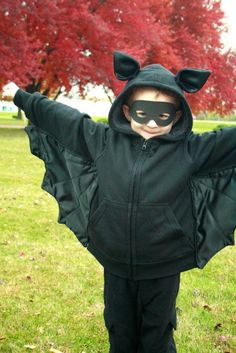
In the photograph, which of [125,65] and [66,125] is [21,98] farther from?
[125,65]

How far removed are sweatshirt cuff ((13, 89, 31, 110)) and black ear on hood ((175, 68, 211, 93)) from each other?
101 centimetres

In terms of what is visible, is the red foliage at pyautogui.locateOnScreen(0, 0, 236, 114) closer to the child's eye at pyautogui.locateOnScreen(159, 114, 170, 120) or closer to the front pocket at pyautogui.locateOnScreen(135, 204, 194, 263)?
the child's eye at pyautogui.locateOnScreen(159, 114, 170, 120)

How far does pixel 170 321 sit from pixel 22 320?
5.17ft

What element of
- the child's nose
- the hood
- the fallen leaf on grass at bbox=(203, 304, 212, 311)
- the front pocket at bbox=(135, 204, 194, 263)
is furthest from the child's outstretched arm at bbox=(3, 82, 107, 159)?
the fallen leaf on grass at bbox=(203, 304, 212, 311)

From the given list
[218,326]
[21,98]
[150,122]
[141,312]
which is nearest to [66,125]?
[21,98]

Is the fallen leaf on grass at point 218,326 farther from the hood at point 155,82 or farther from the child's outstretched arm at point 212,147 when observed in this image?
the hood at point 155,82

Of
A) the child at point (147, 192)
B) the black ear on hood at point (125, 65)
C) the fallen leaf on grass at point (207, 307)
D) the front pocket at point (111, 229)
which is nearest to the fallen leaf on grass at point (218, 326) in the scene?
the fallen leaf on grass at point (207, 307)

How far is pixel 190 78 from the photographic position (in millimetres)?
2625

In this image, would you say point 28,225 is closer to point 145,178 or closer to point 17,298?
point 17,298

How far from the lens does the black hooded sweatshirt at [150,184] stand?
255 centimetres

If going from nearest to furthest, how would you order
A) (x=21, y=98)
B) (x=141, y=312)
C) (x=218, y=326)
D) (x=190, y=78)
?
(x=190, y=78) < (x=141, y=312) < (x=21, y=98) < (x=218, y=326)

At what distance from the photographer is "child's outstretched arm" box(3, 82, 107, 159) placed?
2781 mm

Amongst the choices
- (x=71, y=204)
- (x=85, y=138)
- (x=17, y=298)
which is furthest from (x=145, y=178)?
(x=17, y=298)

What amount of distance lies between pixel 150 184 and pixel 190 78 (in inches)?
25.0
